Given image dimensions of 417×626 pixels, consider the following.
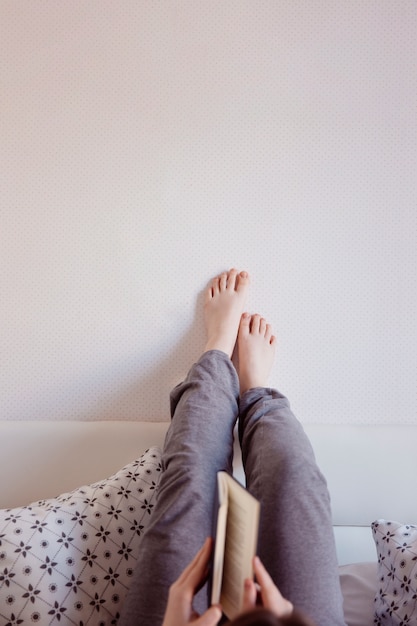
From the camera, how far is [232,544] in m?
0.77

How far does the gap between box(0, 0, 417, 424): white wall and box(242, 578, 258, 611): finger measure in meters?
0.74

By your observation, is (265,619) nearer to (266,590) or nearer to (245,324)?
(266,590)

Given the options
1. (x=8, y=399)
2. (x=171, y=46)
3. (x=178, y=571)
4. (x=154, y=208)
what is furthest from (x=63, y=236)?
(x=178, y=571)

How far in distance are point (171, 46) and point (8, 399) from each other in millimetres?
900

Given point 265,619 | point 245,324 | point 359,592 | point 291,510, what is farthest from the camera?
point 245,324

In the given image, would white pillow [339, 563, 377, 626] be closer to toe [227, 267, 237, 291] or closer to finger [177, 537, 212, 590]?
finger [177, 537, 212, 590]

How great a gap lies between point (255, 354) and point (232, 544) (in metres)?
0.67

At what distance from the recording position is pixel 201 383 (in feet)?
4.24

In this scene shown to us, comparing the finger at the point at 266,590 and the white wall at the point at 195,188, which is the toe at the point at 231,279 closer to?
the white wall at the point at 195,188

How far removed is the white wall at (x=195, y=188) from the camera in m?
1.44

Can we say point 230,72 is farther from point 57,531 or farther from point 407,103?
point 57,531

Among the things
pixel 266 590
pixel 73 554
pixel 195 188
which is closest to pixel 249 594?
pixel 266 590

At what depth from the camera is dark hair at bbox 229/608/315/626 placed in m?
0.63

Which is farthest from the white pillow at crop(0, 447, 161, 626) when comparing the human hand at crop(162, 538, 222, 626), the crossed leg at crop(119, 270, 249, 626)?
the human hand at crop(162, 538, 222, 626)
